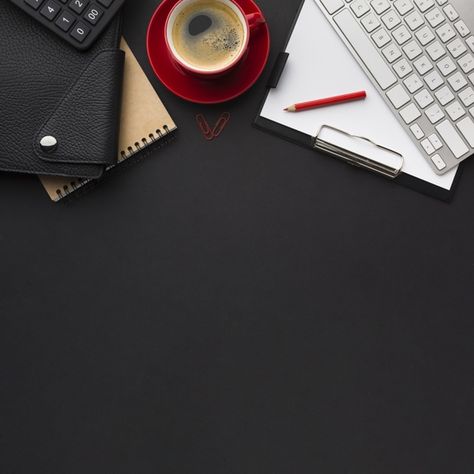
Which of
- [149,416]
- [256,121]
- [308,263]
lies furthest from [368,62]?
[149,416]

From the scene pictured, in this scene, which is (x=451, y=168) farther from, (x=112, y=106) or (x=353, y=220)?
(x=112, y=106)

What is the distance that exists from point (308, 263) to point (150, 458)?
0.33m

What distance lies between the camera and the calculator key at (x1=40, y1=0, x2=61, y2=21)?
65 centimetres

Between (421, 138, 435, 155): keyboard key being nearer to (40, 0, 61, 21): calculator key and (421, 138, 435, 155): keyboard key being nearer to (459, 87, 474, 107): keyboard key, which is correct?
(459, 87, 474, 107): keyboard key

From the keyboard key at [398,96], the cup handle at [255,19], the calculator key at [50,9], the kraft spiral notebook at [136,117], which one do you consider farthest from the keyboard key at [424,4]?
the calculator key at [50,9]

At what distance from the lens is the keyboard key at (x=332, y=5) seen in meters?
0.70

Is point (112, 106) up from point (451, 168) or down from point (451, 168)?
up

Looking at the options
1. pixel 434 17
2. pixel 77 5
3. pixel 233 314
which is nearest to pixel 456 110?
pixel 434 17

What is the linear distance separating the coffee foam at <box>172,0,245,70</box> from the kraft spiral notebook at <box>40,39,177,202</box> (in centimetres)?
7

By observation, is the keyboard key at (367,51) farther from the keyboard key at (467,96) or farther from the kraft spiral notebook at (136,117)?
the kraft spiral notebook at (136,117)

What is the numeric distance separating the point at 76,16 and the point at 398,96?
0.42 meters

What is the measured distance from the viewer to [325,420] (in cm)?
72

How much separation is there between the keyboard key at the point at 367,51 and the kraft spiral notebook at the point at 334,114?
0.01 metres

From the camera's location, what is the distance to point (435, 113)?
700 mm
